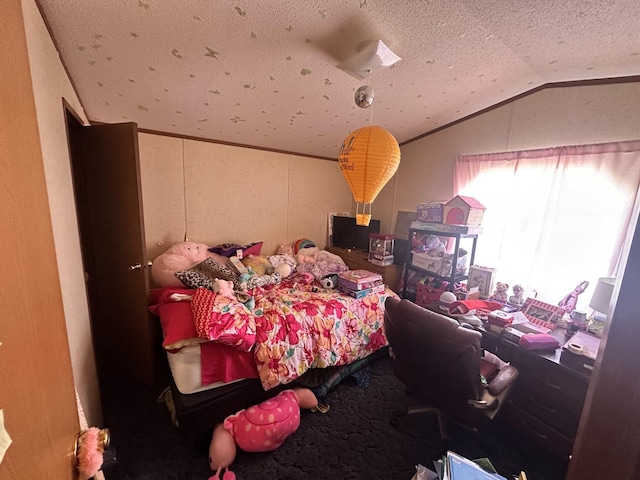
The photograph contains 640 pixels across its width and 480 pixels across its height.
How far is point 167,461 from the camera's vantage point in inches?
56.3

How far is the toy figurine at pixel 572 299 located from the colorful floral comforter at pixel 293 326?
127cm

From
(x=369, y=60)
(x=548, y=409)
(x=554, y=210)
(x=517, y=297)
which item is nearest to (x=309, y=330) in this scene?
(x=548, y=409)

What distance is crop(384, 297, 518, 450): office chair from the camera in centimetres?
122

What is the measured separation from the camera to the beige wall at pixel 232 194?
2.56 meters

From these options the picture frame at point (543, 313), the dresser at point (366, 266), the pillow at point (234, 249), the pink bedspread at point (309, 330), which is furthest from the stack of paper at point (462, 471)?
the pillow at point (234, 249)

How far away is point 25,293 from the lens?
1.25 feet

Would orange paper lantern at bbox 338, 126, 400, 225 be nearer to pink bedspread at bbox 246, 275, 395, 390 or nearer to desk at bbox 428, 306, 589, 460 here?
pink bedspread at bbox 246, 275, 395, 390

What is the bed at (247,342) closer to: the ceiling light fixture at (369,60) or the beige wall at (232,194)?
the beige wall at (232,194)

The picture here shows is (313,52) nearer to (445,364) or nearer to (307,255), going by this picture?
(445,364)

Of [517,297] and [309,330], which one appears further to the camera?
[517,297]

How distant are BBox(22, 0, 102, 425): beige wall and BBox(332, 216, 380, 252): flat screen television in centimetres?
275

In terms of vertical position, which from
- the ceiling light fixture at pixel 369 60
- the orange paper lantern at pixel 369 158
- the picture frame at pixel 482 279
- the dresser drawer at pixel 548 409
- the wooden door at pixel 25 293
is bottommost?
the dresser drawer at pixel 548 409

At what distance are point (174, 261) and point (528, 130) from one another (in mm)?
Answer: 3281

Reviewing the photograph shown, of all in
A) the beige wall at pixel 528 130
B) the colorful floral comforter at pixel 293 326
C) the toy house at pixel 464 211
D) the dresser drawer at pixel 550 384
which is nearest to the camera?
the dresser drawer at pixel 550 384
